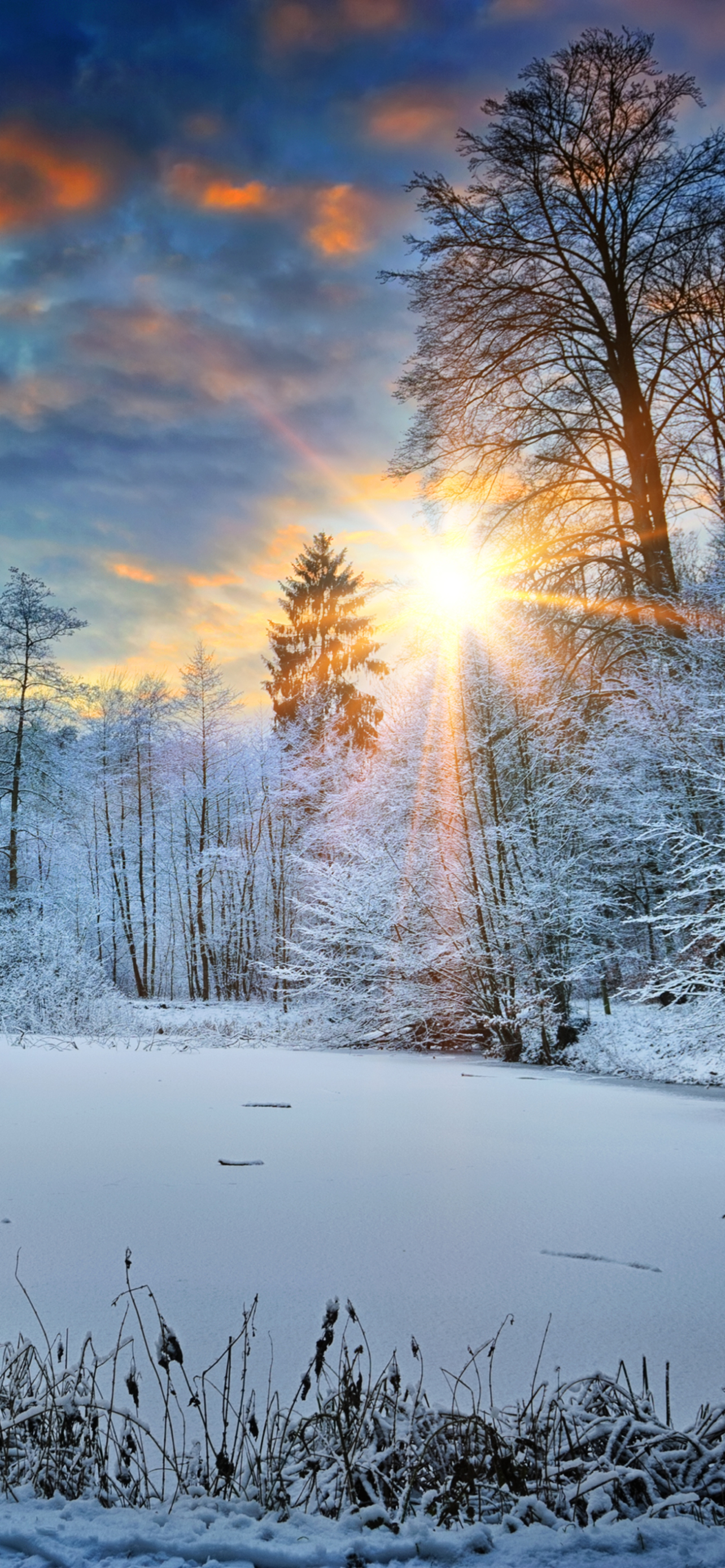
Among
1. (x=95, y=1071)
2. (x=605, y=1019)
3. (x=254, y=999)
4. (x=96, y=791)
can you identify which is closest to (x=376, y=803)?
(x=605, y=1019)

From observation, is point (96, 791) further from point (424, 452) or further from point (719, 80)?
point (719, 80)

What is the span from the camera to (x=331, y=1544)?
1208 millimetres

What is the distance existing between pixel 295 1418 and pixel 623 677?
8.31 meters

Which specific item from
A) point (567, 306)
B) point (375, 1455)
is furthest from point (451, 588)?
point (375, 1455)

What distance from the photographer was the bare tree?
26.3 ft

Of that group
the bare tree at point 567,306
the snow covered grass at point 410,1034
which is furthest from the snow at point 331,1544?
the bare tree at point 567,306

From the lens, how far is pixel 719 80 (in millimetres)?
7781

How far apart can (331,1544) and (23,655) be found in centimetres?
2072

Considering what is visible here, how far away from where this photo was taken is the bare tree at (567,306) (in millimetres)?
8031

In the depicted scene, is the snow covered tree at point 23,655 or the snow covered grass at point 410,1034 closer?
the snow covered grass at point 410,1034

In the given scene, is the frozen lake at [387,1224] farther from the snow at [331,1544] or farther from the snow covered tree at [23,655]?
the snow covered tree at [23,655]

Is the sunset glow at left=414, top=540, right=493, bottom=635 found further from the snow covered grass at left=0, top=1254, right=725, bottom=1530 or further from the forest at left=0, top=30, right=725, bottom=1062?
the snow covered grass at left=0, top=1254, right=725, bottom=1530

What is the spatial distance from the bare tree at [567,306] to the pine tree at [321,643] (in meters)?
12.6

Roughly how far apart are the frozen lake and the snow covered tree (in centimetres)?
1526
